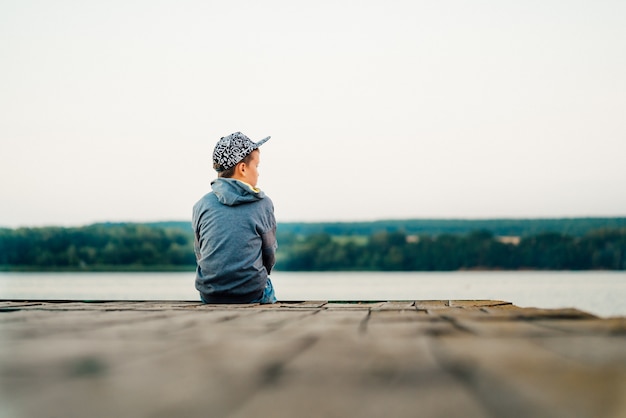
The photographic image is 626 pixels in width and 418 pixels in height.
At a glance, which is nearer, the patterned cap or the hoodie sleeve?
the hoodie sleeve

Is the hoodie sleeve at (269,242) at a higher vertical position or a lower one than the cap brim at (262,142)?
lower

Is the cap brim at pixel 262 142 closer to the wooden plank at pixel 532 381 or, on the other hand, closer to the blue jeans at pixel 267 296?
the blue jeans at pixel 267 296

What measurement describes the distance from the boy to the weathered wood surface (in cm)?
199

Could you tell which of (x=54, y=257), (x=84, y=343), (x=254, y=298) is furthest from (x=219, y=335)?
(x=54, y=257)

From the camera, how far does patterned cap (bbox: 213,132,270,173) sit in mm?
3662

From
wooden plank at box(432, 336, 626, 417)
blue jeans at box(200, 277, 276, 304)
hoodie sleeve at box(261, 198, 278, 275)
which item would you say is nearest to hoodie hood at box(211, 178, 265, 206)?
hoodie sleeve at box(261, 198, 278, 275)

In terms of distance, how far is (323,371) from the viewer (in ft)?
2.66

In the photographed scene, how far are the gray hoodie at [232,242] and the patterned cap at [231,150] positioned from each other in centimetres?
19

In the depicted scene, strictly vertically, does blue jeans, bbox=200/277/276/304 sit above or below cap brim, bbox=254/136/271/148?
below

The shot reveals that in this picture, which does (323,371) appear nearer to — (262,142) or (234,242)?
(234,242)

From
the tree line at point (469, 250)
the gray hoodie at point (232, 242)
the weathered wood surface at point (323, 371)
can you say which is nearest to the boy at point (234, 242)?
the gray hoodie at point (232, 242)

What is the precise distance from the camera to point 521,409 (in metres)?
0.59

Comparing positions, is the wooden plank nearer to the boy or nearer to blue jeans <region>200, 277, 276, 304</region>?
the boy

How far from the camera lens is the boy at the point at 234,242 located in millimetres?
3334
